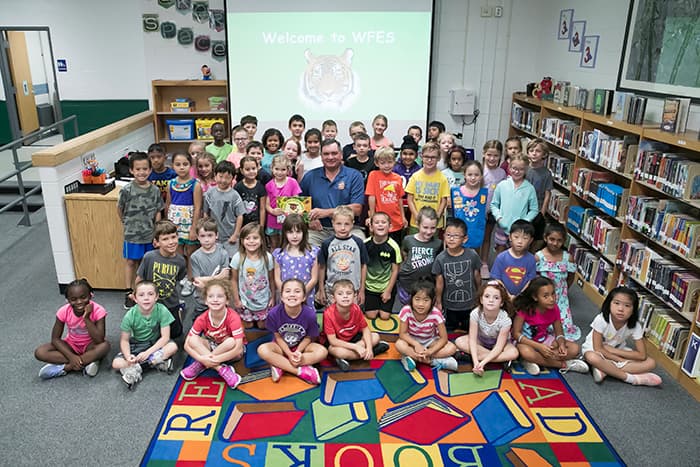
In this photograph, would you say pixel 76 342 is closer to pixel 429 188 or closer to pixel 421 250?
pixel 421 250

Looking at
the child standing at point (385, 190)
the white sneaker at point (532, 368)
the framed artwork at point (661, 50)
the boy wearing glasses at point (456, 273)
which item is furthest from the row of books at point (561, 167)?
the white sneaker at point (532, 368)

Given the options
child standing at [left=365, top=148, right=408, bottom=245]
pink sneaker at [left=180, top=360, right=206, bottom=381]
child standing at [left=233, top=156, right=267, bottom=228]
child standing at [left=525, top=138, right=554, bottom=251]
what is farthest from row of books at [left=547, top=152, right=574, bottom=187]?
pink sneaker at [left=180, top=360, right=206, bottom=381]

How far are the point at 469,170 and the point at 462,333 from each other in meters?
1.34

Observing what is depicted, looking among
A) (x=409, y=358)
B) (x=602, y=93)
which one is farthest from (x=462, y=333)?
(x=602, y=93)

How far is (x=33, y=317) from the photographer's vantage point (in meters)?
4.23

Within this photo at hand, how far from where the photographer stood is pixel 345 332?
364 cm

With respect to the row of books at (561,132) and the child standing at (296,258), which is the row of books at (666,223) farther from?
the child standing at (296,258)

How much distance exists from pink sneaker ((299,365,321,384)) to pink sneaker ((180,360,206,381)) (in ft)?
2.21

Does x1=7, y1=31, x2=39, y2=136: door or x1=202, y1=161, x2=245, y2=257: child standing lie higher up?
x1=7, y1=31, x2=39, y2=136: door

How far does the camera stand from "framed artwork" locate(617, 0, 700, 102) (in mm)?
4047

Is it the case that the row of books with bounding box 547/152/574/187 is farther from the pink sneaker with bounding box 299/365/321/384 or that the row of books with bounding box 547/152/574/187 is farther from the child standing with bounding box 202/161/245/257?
the pink sneaker with bounding box 299/365/321/384

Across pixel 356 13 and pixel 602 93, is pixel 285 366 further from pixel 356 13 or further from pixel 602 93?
pixel 356 13

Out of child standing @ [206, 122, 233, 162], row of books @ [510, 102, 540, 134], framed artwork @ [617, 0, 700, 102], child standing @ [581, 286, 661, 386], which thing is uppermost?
framed artwork @ [617, 0, 700, 102]

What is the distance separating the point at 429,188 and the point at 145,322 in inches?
96.1
